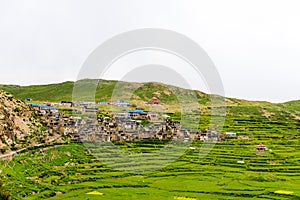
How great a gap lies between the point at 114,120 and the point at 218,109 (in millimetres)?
48787

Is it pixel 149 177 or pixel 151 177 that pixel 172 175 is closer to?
pixel 151 177

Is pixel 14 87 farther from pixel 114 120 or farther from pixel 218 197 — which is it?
pixel 218 197

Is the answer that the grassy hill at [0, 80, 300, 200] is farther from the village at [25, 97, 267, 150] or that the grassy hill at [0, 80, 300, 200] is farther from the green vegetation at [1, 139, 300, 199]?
the village at [25, 97, 267, 150]

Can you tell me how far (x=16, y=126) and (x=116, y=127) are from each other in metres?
23.1

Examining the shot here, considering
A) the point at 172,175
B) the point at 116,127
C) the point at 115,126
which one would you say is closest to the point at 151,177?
the point at 172,175

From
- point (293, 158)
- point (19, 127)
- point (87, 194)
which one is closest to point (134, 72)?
point (87, 194)

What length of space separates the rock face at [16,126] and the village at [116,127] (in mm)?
3504

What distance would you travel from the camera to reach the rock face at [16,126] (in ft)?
163

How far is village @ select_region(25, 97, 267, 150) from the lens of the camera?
219 feet

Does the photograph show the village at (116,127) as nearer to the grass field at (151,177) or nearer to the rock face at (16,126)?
the rock face at (16,126)

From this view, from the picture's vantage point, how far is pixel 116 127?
74500 mm

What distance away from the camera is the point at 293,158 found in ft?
226

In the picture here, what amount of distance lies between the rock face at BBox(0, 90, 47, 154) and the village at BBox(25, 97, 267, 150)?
3.50m

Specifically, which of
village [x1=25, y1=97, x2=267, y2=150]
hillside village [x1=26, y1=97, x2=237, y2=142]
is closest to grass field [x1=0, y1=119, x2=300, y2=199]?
village [x1=25, y1=97, x2=267, y2=150]
